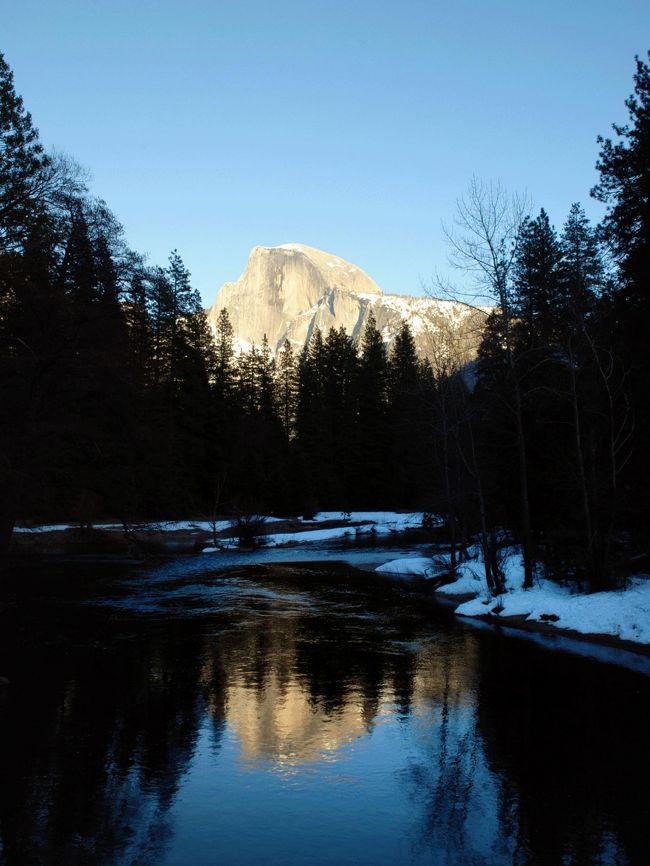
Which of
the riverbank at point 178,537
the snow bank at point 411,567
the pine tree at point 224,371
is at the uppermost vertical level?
the pine tree at point 224,371

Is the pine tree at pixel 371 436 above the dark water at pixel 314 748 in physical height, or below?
above

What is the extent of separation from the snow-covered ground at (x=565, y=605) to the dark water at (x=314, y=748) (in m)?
1.95

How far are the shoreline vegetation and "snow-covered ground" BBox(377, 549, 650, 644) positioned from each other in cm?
3

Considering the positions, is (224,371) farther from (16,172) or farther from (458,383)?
(16,172)

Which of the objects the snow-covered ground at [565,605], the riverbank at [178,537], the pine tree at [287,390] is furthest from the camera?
the pine tree at [287,390]

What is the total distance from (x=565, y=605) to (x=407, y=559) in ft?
47.0

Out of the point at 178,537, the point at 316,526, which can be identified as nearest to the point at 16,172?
the point at 178,537

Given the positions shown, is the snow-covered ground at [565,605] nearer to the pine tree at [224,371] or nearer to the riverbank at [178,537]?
the riverbank at [178,537]

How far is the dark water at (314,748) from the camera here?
704 centimetres

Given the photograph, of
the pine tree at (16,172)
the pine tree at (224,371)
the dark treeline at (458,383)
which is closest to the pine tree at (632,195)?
the dark treeline at (458,383)

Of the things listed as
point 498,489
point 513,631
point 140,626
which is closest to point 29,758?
point 140,626

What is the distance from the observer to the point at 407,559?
109 feet

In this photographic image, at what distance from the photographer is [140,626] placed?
19438 mm

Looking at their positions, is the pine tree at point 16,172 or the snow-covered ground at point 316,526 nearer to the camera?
the pine tree at point 16,172
